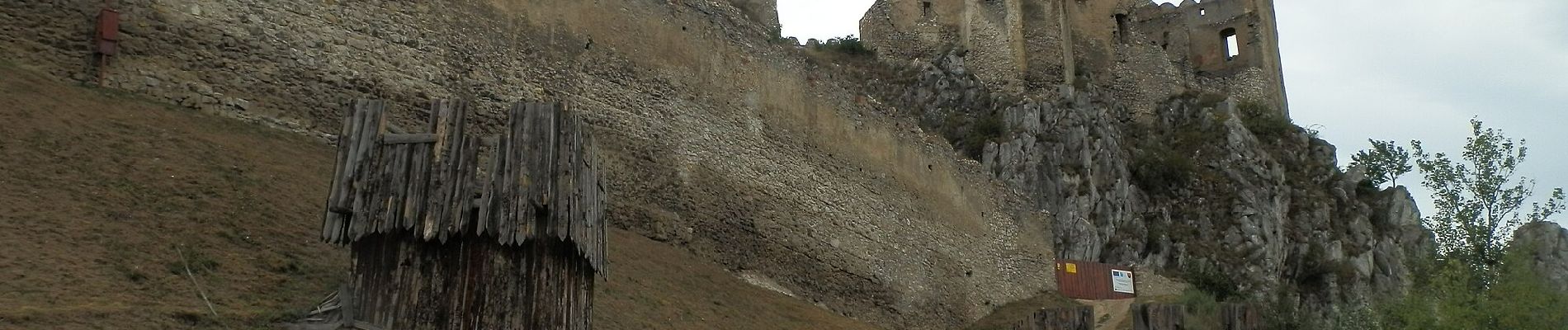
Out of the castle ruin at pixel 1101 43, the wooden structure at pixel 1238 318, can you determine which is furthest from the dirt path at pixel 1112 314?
the wooden structure at pixel 1238 318

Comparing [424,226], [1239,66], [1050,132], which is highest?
[1239,66]

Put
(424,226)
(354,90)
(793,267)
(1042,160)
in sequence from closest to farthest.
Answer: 1. (424,226)
2. (354,90)
3. (793,267)
4. (1042,160)

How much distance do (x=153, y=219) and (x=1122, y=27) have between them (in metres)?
40.5

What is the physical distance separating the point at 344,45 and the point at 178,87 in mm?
2622

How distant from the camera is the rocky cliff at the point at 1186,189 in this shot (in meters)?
41.7

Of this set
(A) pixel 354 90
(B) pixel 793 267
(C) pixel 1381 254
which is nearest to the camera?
(A) pixel 354 90

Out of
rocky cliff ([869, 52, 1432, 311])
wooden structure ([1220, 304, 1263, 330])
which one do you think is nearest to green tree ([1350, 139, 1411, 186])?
rocky cliff ([869, 52, 1432, 311])

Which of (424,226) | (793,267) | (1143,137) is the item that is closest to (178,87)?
(424,226)

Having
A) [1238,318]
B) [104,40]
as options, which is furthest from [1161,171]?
[104,40]

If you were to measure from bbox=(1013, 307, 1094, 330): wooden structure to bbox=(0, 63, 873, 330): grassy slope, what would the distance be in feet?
17.6

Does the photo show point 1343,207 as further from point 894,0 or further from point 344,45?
point 344,45

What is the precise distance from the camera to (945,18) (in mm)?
46781

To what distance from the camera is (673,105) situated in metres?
25.0

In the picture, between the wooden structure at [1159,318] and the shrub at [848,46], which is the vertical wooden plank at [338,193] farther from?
the shrub at [848,46]
